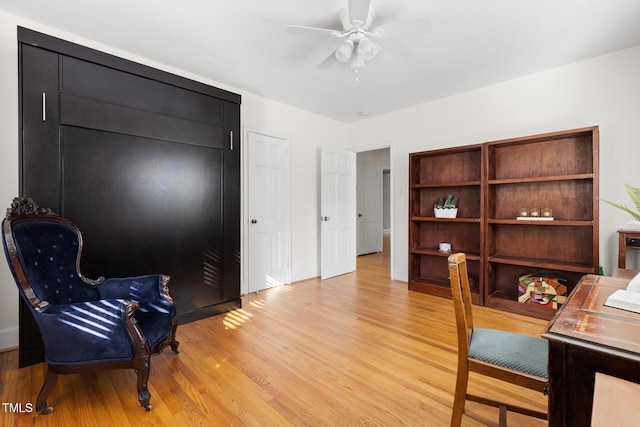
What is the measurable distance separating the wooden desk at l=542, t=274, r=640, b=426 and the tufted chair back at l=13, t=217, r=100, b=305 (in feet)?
8.31

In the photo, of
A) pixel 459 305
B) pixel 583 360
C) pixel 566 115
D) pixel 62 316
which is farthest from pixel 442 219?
pixel 62 316

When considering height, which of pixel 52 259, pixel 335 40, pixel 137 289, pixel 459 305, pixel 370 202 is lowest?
pixel 137 289

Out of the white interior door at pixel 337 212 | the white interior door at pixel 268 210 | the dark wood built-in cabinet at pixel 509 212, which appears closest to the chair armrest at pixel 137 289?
the white interior door at pixel 268 210

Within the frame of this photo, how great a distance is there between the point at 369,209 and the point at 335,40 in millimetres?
5040

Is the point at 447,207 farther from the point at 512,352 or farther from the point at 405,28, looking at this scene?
the point at 512,352

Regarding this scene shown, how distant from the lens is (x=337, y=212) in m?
4.92

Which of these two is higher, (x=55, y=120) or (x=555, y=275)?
(x=55, y=120)

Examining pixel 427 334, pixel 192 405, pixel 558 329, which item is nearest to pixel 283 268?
pixel 427 334

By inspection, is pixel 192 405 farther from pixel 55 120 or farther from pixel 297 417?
pixel 55 120

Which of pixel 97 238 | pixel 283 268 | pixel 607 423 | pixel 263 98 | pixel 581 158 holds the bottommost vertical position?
pixel 283 268

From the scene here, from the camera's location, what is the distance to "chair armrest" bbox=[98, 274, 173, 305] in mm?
2135

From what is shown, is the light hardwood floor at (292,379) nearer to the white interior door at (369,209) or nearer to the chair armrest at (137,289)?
the chair armrest at (137,289)

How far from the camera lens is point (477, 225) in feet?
12.4

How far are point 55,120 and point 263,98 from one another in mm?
2383
